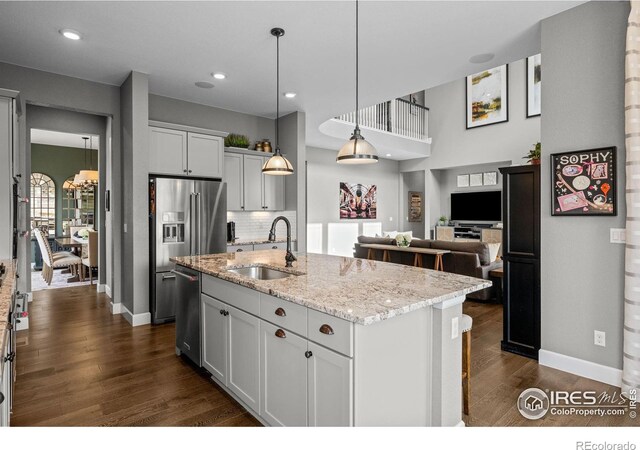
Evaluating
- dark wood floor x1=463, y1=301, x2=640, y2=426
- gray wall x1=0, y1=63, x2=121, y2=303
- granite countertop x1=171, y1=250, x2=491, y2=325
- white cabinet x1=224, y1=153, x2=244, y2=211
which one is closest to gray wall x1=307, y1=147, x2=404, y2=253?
white cabinet x1=224, y1=153, x2=244, y2=211

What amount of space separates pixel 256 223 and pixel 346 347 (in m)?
4.74

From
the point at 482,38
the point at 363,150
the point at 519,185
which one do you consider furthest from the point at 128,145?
the point at 519,185

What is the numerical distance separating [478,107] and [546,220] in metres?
6.79

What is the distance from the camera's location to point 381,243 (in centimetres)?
664

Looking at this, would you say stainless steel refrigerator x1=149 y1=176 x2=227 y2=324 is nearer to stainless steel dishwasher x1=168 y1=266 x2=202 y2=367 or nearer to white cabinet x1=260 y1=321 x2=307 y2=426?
stainless steel dishwasher x1=168 y1=266 x2=202 y2=367

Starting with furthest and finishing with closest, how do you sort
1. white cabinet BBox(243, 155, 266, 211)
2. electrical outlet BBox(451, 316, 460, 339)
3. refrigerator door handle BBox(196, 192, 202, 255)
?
1. white cabinet BBox(243, 155, 266, 211)
2. refrigerator door handle BBox(196, 192, 202, 255)
3. electrical outlet BBox(451, 316, 460, 339)

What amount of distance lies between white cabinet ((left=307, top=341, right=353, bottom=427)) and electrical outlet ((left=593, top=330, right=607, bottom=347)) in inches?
89.7

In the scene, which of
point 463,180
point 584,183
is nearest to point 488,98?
point 463,180

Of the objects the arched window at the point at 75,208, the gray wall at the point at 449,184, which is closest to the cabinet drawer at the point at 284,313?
the gray wall at the point at 449,184

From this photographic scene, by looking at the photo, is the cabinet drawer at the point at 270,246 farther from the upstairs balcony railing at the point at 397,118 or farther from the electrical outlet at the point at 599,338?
the electrical outlet at the point at 599,338

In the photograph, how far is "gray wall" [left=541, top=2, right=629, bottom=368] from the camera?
271 cm

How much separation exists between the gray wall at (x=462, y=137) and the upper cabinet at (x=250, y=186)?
5.20 m

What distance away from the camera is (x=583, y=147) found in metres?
2.87

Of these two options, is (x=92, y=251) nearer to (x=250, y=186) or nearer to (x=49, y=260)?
(x=49, y=260)
